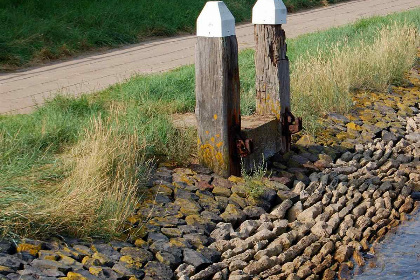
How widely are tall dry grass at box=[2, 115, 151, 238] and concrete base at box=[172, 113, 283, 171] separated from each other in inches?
36.0

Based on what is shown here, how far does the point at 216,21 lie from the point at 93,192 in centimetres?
176

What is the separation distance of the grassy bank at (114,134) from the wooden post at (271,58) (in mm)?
699

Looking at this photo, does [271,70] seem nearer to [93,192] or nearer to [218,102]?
[218,102]

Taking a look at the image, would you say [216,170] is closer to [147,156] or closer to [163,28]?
[147,156]

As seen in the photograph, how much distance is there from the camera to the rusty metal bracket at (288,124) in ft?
23.5

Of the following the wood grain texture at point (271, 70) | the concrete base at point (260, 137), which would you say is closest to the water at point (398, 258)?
the concrete base at point (260, 137)

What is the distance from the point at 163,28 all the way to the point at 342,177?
299 inches

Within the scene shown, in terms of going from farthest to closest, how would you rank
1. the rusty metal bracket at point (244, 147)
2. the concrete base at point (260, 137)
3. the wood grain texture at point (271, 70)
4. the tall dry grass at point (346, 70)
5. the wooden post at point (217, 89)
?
1. the tall dry grass at point (346, 70)
2. the wood grain texture at point (271, 70)
3. the concrete base at point (260, 137)
4. the rusty metal bracket at point (244, 147)
5. the wooden post at point (217, 89)

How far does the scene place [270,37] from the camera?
704 centimetres

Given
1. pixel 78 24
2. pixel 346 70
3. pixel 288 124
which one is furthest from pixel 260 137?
pixel 78 24

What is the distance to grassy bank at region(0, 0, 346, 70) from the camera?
1144 centimetres

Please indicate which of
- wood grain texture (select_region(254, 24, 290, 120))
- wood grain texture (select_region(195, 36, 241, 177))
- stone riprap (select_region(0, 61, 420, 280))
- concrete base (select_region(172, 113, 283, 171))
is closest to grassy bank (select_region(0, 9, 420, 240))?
stone riprap (select_region(0, 61, 420, 280))

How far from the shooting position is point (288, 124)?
7223 mm

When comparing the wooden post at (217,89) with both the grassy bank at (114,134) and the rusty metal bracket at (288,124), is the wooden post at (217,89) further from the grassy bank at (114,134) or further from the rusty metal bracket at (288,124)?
the rusty metal bracket at (288,124)
